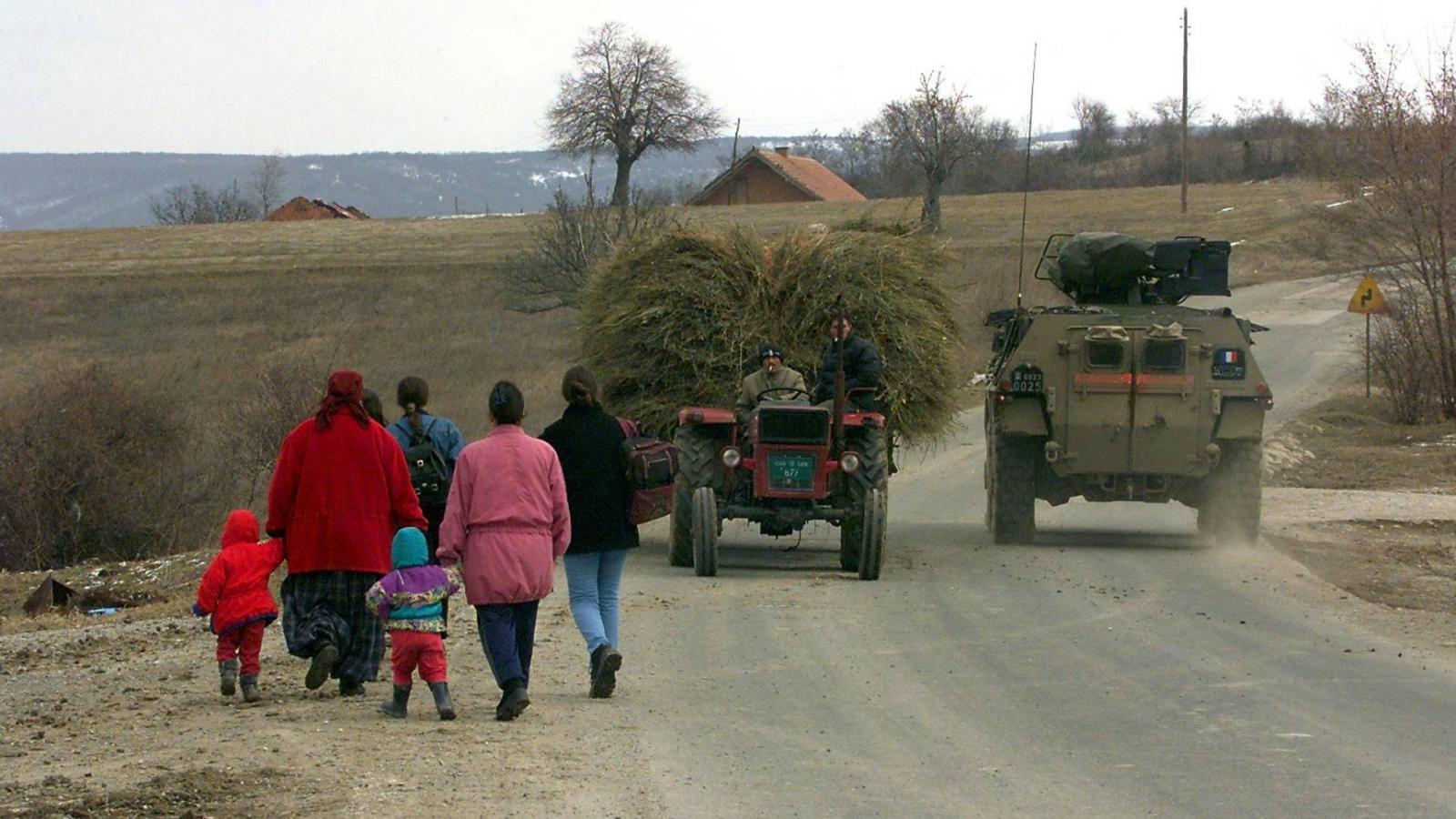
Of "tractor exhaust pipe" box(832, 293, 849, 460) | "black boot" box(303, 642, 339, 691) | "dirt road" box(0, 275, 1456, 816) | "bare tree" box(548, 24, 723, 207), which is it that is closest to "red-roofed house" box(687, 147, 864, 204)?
"bare tree" box(548, 24, 723, 207)

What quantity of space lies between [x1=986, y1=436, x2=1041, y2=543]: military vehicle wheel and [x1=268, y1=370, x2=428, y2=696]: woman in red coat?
8.43 meters

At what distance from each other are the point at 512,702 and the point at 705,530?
5.33m

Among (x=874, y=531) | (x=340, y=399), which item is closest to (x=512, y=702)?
(x=340, y=399)

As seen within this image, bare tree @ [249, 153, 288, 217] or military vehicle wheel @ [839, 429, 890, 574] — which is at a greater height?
bare tree @ [249, 153, 288, 217]

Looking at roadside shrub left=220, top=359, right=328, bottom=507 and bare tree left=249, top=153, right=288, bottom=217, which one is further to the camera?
bare tree left=249, top=153, right=288, bottom=217

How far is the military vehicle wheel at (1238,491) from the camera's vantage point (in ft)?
53.6

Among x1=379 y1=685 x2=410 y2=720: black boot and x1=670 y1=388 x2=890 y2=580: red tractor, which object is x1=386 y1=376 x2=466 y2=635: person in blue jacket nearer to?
x1=379 y1=685 x2=410 y2=720: black boot

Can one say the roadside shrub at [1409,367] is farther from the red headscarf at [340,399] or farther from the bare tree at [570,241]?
the red headscarf at [340,399]

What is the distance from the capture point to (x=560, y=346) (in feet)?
169

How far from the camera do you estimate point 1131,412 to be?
16094mm

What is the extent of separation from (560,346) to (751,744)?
43679 mm

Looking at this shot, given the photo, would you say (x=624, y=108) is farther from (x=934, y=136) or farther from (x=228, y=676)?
(x=228, y=676)

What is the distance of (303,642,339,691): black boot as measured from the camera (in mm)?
8719

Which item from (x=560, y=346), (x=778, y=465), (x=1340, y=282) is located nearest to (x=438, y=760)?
(x=778, y=465)
